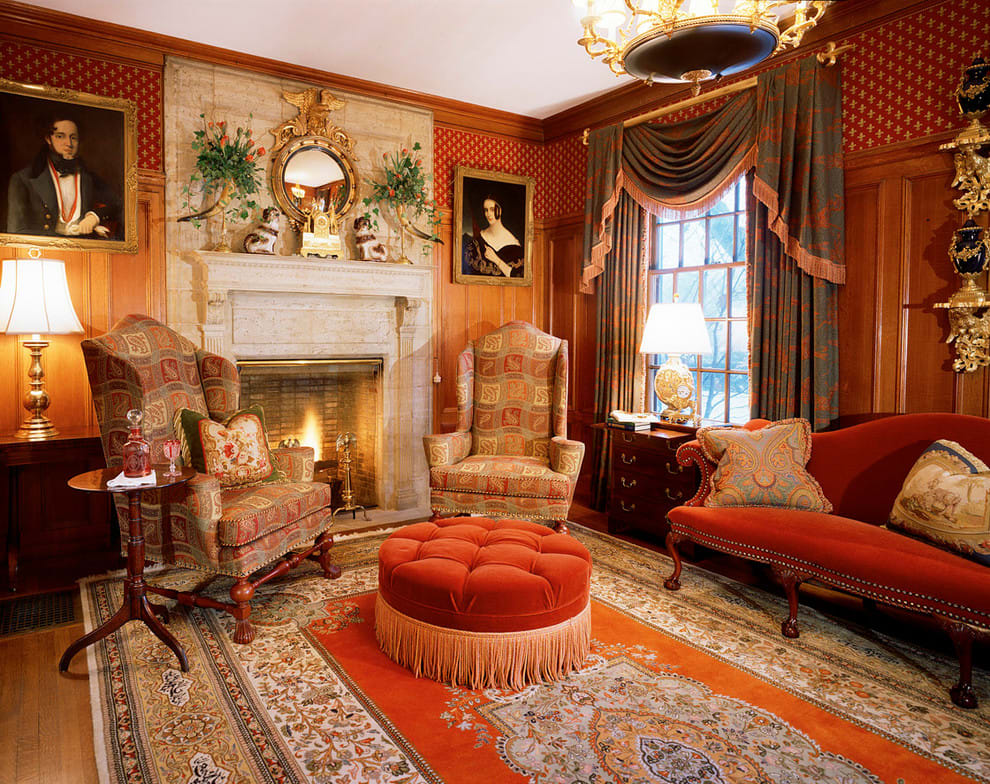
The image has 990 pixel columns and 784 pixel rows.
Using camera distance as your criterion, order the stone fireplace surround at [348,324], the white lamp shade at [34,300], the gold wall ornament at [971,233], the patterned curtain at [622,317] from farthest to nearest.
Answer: the patterned curtain at [622,317], the stone fireplace surround at [348,324], the white lamp shade at [34,300], the gold wall ornament at [971,233]

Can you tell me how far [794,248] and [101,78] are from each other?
4.21 m

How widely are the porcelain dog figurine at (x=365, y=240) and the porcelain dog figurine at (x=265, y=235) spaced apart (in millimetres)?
576

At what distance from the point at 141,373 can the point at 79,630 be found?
1213 millimetres

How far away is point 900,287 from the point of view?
3594 millimetres

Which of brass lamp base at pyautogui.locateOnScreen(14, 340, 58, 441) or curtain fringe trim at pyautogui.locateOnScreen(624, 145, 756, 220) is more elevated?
curtain fringe trim at pyautogui.locateOnScreen(624, 145, 756, 220)

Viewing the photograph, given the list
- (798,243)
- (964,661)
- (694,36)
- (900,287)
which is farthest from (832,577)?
(694,36)

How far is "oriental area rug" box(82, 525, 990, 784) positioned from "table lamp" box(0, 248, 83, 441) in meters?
1.22

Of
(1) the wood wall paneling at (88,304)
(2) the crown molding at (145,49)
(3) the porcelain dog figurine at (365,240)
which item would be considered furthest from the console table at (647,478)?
(1) the wood wall paneling at (88,304)

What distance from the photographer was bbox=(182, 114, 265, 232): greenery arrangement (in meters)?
4.33

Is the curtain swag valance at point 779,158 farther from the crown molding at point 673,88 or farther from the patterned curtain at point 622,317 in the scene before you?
the patterned curtain at point 622,317

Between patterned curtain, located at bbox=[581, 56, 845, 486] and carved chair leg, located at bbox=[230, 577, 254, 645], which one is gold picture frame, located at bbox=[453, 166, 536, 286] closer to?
patterned curtain, located at bbox=[581, 56, 845, 486]

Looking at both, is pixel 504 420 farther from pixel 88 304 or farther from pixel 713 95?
pixel 88 304

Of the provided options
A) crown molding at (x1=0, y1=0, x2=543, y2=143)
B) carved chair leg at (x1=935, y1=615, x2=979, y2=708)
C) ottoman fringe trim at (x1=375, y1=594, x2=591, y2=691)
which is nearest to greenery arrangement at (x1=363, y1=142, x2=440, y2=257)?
crown molding at (x1=0, y1=0, x2=543, y2=143)

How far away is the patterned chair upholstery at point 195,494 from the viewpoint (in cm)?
302
